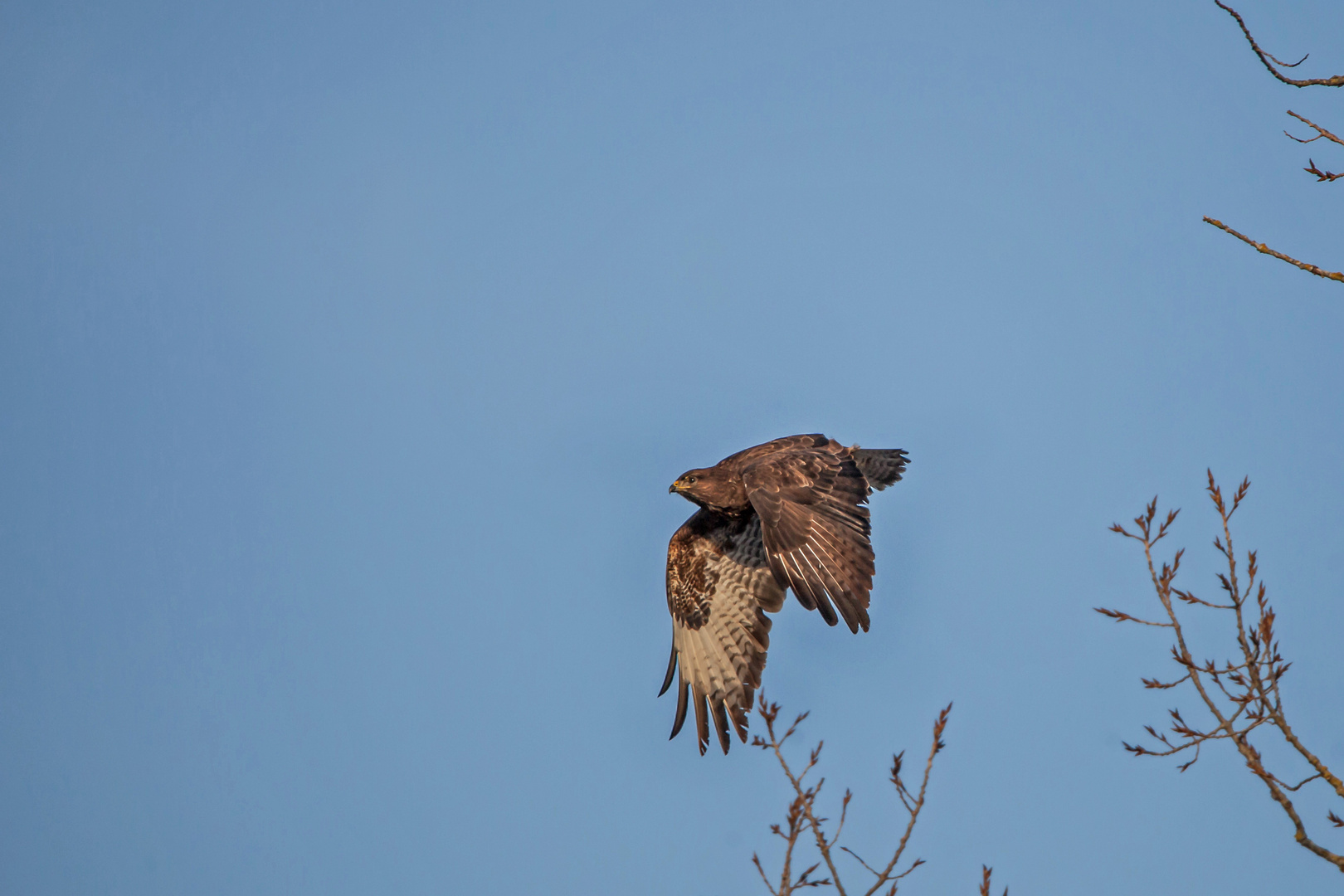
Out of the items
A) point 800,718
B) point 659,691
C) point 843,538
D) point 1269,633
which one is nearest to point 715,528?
point 659,691

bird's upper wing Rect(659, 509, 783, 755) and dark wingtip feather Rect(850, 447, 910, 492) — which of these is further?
dark wingtip feather Rect(850, 447, 910, 492)

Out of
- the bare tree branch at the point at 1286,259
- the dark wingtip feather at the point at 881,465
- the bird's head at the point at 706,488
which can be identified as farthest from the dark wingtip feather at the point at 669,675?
the bare tree branch at the point at 1286,259

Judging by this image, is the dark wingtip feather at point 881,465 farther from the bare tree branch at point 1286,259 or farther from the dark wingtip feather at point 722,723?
the bare tree branch at point 1286,259

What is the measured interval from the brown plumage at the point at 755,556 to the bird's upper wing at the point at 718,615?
0.01 m

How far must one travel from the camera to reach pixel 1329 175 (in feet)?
13.1

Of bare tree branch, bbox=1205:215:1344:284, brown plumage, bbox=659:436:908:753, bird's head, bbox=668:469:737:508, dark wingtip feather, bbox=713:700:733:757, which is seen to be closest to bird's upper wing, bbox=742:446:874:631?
brown plumage, bbox=659:436:908:753

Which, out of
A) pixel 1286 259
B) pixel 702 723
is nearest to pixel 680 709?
pixel 702 723

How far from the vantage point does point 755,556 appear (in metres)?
11.1

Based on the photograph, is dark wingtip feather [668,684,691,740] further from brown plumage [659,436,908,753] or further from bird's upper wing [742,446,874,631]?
bird's upper wing [742,446,874,631]

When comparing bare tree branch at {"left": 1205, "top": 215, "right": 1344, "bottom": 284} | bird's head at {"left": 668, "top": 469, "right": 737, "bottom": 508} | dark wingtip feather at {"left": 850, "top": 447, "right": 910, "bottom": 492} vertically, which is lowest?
bare tree branch at {"left": 1205, "top": 215, "right": 1344, "bottom": 284}

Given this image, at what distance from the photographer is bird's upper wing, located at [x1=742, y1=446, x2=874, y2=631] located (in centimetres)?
816

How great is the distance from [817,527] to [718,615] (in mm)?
2534

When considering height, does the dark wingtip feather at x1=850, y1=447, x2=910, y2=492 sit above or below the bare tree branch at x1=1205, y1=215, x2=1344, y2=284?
above

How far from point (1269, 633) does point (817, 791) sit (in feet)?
6.91
